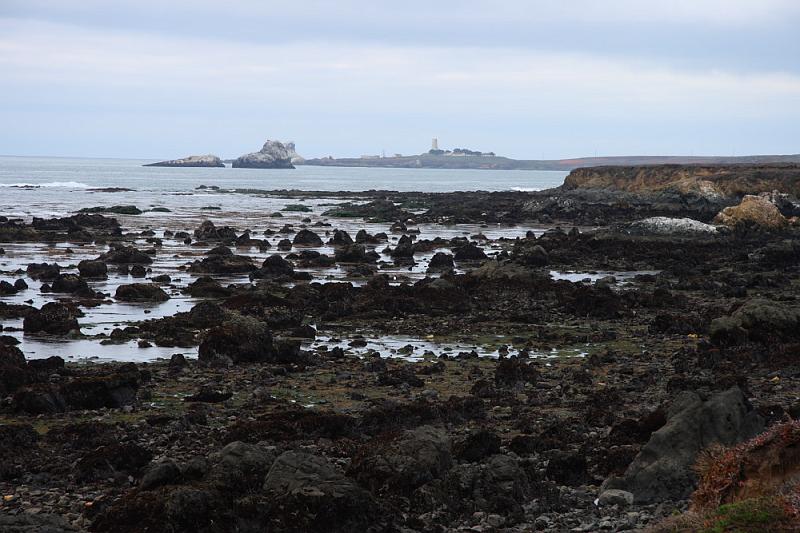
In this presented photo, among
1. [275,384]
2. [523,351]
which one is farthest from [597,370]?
[275,384]

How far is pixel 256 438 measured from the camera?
12812 mm

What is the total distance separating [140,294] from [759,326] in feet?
56.1

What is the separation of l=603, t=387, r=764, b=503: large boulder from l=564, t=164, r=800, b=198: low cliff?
207 ft

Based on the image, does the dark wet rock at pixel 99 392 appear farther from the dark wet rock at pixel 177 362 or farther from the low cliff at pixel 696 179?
the low cliff at pixel 696 179

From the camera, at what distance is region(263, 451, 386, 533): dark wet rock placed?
903 cm

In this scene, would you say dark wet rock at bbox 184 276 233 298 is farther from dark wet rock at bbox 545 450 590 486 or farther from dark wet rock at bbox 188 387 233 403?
dark wet rock at bbox 545 450 590 486

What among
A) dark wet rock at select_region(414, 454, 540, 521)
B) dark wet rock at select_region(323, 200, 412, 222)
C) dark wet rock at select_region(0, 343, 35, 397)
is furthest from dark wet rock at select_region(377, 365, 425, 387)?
dark wet rock at select_region(323, 200, 412, 222)

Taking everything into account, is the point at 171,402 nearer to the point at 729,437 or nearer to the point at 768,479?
the point at 729,437

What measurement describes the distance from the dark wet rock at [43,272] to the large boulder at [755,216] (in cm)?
3674

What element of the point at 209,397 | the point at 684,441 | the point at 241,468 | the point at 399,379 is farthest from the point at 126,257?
the point at 684,441

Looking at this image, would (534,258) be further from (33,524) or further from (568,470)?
(33,524)

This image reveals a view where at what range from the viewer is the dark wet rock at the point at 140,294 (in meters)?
27.2

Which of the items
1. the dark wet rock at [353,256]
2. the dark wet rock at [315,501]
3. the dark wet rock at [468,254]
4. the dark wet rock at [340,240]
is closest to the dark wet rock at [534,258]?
the dark wet rock at [468,254]

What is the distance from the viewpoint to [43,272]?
104ft
